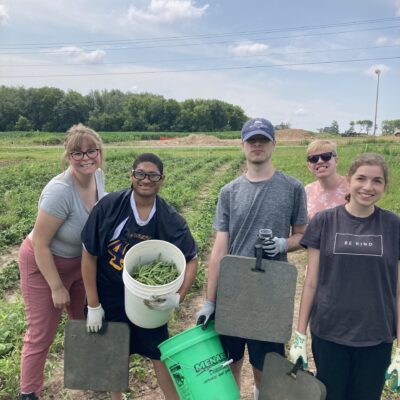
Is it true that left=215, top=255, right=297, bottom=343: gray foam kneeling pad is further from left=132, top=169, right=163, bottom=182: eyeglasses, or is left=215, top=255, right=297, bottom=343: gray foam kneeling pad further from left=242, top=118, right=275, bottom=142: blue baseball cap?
left=242, top=118, right=275, bottom=142: blue baseball cap

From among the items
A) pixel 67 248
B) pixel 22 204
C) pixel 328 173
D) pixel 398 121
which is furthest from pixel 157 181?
pixel 398 121

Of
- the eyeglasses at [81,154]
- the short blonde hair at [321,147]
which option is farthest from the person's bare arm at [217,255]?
the short blonde hair at [321,147]

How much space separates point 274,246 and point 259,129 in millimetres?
697

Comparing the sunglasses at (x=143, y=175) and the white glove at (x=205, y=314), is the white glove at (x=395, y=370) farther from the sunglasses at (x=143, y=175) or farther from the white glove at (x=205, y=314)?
the sunglasses at (x=143, y=175)

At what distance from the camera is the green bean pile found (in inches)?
83.2

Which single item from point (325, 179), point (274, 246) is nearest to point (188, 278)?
point (274, 246)

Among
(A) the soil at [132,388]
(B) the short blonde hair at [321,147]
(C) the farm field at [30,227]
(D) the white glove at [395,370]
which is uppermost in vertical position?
(B) the short blonde hair at [321,147]

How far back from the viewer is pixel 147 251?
86.6 inches

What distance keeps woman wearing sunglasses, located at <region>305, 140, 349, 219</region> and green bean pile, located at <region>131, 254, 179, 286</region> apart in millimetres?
1259

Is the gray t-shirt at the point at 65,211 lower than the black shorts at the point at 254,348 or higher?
higher

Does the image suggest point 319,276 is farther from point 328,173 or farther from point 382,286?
point 328,173

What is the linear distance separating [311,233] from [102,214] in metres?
1.20

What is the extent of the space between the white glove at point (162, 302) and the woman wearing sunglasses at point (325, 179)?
1.37 metres

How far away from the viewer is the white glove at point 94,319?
2303 millimetres
